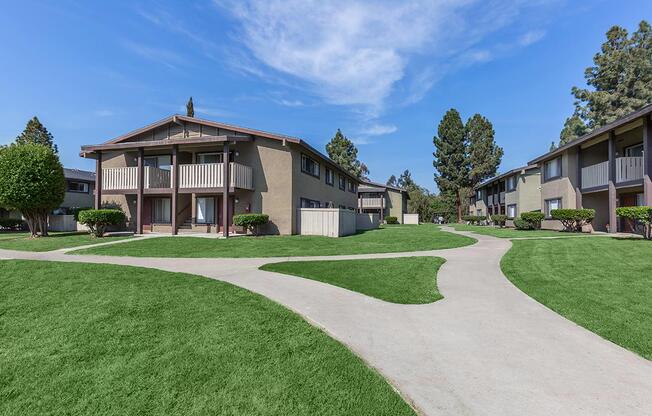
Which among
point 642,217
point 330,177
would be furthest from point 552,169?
point 330,177

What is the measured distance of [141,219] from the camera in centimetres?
2014

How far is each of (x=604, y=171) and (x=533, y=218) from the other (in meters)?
5.58

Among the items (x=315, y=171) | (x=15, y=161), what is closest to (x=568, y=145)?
(x=315, y=171)

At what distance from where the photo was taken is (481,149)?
5303cm

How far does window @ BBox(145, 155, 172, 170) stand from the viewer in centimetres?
2225

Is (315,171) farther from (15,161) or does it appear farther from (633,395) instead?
(633,395)

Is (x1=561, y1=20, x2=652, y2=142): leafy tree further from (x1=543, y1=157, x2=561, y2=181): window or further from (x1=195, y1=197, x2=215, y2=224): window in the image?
(x1=195, y1=197, x2=215, y2=224): window

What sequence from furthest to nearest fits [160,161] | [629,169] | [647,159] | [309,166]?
[309,166] → [160,161] → [629,169] → [647,159]

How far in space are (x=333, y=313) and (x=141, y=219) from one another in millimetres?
18315

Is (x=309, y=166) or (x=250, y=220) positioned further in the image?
(x=309, y=166)

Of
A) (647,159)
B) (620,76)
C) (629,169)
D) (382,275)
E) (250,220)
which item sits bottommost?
(382,275)

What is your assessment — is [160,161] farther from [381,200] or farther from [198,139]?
[381,200]

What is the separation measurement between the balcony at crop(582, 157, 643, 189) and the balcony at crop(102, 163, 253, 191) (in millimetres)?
20308

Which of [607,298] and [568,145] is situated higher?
[568,145]
